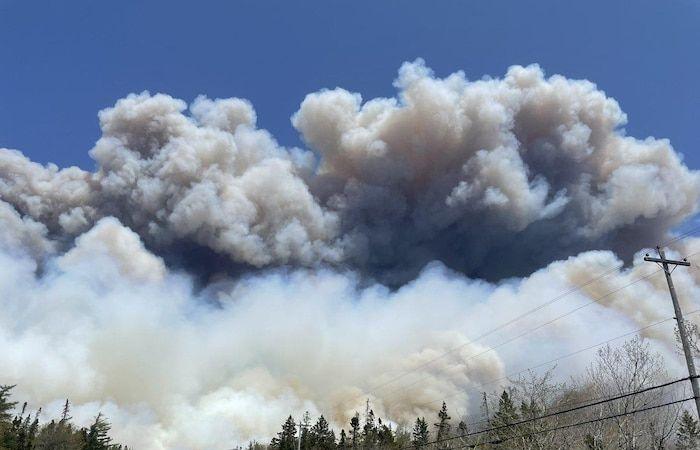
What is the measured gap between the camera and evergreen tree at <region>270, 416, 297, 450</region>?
322ft

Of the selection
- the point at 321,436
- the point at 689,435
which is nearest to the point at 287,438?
the point at 321,436

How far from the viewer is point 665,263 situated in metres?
19.7

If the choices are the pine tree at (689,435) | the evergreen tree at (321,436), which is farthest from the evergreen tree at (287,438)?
the pine tree at (689,435)

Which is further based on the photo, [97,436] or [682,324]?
[97,436]

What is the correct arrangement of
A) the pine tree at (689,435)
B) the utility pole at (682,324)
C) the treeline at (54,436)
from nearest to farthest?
the utility pole at (682,324)
the pine tree at (689,435)
the treeline at (54,436)

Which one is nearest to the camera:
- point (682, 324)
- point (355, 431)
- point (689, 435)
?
point (682, 324)

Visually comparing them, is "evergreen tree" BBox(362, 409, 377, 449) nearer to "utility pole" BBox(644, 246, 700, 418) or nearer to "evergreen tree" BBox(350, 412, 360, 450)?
"evergreen tree" BBox(350, 412, 360, 450)

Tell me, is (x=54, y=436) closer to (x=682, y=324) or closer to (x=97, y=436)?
(x=97, y=436)

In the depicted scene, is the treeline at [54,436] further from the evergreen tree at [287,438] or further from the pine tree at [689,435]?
the pine tree at [689,435]

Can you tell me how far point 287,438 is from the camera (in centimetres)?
10088

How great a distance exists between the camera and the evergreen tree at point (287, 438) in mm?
98231

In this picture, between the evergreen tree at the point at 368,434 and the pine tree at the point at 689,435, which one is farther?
the evergreen tree at the point at 368,434

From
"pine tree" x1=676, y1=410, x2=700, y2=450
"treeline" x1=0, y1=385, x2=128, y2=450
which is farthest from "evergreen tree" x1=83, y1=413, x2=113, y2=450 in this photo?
"pine tree" x1=676, y1=410, x2=700, y2=450

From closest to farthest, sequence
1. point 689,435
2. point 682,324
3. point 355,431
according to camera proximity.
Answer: point 682,324, point 689,435, point 355,431
